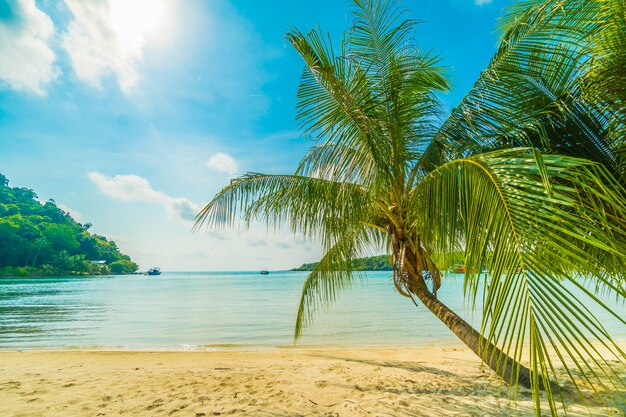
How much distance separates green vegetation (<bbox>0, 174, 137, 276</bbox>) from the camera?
5969 cm

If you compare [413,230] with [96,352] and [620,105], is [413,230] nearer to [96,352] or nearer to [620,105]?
[620,105]

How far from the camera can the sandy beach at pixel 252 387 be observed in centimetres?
423

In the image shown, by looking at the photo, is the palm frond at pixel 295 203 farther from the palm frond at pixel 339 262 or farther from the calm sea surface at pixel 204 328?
the calm sea surface at pixel 204 328

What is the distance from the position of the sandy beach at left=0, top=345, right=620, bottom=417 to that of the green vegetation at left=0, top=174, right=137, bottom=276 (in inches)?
2711

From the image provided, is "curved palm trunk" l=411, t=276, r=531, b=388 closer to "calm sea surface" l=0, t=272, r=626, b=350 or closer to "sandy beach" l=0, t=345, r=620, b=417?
"sandy beach" l=0, t=345, r=620, b=417

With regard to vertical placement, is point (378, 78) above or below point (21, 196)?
below

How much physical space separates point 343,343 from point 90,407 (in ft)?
25.2

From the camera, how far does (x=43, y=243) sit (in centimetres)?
6241

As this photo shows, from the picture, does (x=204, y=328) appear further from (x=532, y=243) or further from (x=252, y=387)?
(x=532, y=243)

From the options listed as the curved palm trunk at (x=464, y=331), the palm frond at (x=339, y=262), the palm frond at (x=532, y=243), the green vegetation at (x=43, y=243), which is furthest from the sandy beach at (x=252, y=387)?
the green vegetation at (x=43, y=243)

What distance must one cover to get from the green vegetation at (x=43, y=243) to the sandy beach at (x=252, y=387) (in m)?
68.8

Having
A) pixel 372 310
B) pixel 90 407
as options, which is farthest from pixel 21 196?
pixel 90 407

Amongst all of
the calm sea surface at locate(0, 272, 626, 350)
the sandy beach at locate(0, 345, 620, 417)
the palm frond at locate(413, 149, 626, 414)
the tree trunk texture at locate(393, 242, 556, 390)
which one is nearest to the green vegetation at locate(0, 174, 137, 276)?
the calm sea surface at locate(0, 272, 626, 350)

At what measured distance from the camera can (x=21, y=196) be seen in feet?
278
